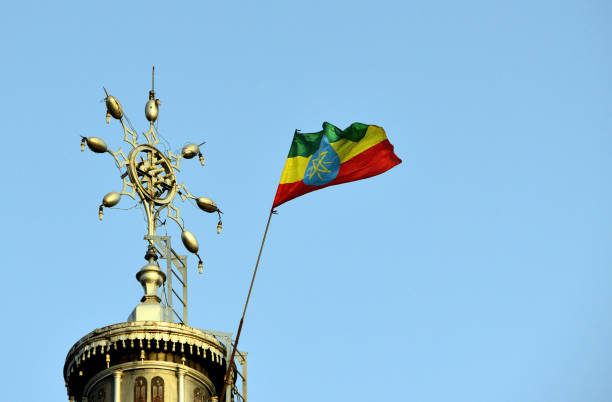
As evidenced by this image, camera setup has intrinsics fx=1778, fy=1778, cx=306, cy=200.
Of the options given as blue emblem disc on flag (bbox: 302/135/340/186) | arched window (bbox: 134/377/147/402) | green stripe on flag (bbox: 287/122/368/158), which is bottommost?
arched window (bbox: 134/377/147/402)

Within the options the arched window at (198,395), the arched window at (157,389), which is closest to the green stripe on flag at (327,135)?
the arched window at (198,395)

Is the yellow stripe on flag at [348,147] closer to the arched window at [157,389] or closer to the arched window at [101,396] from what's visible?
the arched window at [157,389]

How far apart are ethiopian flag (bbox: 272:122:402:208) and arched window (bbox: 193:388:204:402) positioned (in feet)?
27.1

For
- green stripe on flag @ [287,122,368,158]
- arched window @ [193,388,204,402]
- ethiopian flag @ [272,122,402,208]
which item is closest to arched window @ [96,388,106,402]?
arched window @ [193,388,204,402]

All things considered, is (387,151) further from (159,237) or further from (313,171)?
(159,237)

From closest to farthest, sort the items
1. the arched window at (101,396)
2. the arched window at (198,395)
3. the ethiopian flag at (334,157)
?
the arched window at (101,396), the arched window at (198,395), the ethiopian flag at (334,157)

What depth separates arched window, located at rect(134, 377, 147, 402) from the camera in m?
65.1

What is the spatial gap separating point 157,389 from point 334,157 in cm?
1208

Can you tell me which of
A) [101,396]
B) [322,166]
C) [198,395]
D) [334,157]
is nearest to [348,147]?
[334,157]

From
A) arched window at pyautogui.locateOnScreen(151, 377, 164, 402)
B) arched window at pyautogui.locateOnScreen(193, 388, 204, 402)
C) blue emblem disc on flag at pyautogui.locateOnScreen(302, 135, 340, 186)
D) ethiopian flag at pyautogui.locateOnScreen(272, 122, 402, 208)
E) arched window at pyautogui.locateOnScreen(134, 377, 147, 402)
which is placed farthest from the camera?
blue emblem disc on flag at pyautogui.locateOnScreen(302, 135, 340, 186)

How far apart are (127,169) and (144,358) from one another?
9.09 meters

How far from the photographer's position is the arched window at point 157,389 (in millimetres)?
65312

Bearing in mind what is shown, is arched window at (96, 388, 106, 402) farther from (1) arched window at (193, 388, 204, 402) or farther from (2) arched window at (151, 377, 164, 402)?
(1) arched window at (193, 388, 204, 402)

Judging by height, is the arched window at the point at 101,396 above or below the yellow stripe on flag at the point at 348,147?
below
